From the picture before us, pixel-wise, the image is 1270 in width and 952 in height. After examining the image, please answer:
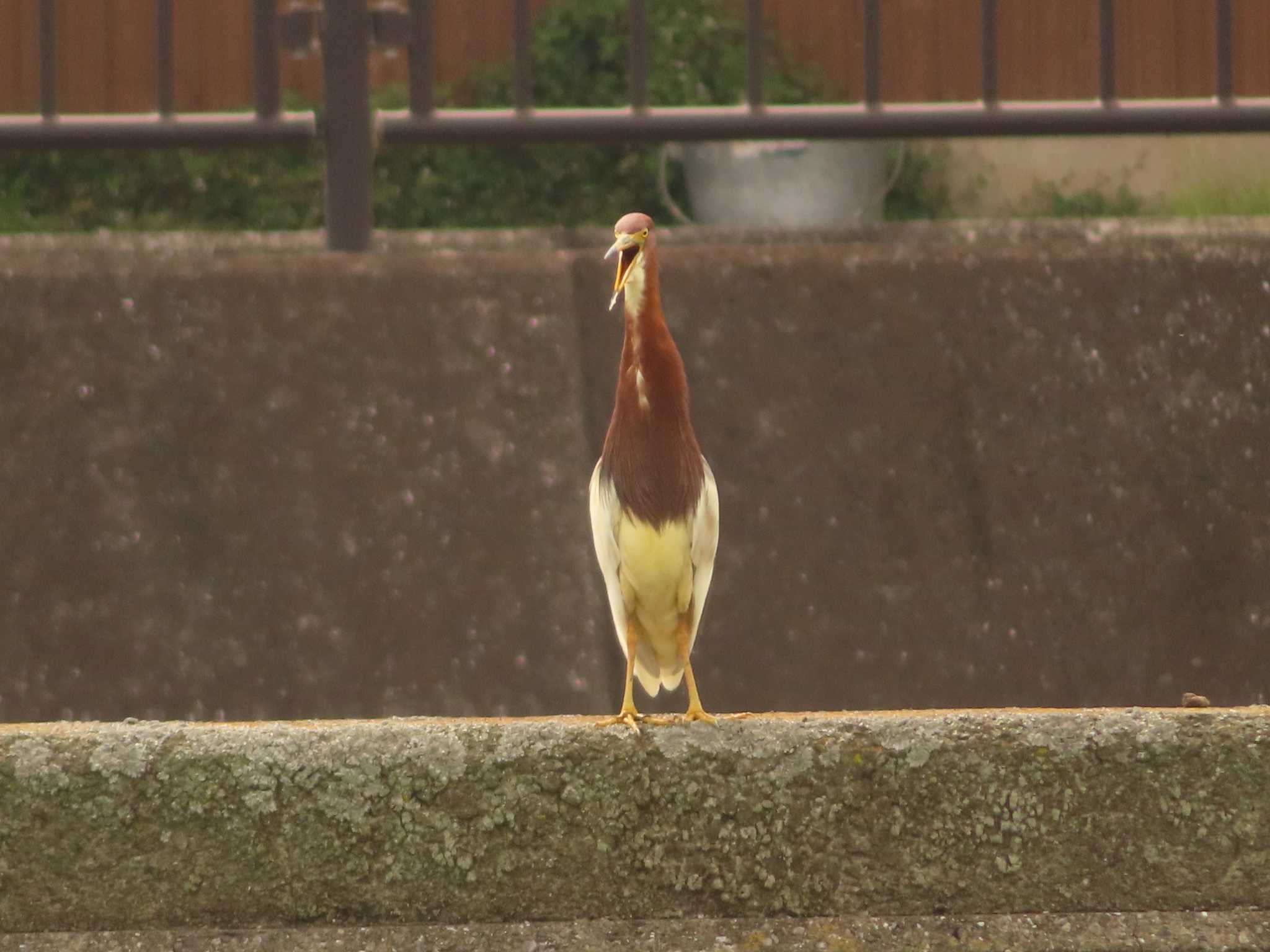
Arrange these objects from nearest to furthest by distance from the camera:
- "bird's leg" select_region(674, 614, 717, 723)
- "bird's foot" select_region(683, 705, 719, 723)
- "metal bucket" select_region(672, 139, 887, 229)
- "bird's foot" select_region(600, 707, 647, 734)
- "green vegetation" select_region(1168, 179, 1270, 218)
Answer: "bird's foot" select_region(600, 707, 647, 734) < "bird's foot" select_region(683, 705, 719, 723) < "bird's leg" select_region(674, 614, 717, 723) < "green vegetation" select_region(1168, 179, 1270, 218) < "metal bucket" select_region(672, 139, 887, 229)

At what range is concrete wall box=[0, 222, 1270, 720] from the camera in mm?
3037

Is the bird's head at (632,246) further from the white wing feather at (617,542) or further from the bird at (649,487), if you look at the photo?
the white wing feather at (617,542)

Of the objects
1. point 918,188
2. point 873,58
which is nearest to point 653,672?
point 873,58

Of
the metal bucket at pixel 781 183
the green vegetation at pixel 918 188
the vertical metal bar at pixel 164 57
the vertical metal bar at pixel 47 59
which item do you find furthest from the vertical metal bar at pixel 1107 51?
the green vegetation at pixel 918 188

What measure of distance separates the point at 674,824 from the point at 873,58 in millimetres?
1944

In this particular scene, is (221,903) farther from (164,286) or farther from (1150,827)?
(164,286)

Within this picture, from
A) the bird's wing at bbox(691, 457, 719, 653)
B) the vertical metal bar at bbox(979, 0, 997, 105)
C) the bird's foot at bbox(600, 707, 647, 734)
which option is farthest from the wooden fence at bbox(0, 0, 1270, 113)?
the bird's foot at bbox(600, 707, 647, 734)

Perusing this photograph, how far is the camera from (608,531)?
2.58 meters

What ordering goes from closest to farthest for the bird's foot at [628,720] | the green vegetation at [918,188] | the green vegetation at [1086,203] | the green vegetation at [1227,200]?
the bird's foot at [628,720] < the green vegetation at [1227,200] < the green vegetation at [1086,203] < the green vegetation at [918,188]

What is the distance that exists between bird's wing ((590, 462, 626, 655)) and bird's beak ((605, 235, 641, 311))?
276 mm

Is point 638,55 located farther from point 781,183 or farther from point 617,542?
point 781,183

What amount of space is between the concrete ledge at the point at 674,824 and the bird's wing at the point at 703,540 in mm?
677

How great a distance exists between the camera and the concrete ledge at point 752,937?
1.90 m

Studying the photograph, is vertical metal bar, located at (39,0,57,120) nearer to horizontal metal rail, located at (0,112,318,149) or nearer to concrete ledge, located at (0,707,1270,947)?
horizontal metal rail, located at (0,112,318,149)
